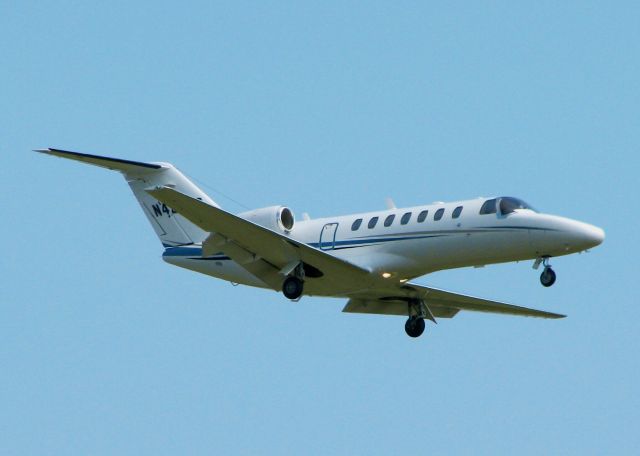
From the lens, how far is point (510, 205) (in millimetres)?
25109

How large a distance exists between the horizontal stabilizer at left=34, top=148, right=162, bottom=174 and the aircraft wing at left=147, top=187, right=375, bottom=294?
2.17 meters

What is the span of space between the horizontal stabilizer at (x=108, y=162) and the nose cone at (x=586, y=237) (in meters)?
9.35

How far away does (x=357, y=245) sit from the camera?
26.3 meters

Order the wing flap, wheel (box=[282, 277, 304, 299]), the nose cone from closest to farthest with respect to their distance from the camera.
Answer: the nose cone
wheel (box=[282, 277, 304, 299])
the wing flap

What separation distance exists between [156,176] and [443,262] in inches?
275

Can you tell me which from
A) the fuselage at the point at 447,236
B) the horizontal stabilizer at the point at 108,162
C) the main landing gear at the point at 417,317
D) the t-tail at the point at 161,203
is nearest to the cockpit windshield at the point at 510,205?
the fuselage at the point at 447,236

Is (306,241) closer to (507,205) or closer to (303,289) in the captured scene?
(303,289)

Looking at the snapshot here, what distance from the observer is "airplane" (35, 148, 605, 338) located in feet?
81.1

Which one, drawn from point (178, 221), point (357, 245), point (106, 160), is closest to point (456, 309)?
point (357, 245)

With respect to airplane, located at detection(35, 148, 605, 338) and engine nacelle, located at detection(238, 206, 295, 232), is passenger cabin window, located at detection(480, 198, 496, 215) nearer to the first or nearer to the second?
airplane, located at detection(35, 148, 605, 338)

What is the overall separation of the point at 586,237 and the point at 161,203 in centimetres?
941

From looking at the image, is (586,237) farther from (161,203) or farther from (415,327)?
(161,203)

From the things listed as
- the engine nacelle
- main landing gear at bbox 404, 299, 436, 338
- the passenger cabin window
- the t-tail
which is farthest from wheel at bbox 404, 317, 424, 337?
the t-tail

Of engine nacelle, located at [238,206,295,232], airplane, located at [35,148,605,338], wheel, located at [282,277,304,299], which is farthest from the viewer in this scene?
engine nacelle, located at [238,206,295,232]
